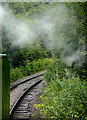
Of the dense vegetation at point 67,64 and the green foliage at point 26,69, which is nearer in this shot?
the dense vegetation at point 67,64

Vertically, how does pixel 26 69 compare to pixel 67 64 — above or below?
below

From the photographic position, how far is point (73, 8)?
191 inches

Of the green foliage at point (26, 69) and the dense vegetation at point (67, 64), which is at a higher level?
the dense vegetation at point (67, 64)

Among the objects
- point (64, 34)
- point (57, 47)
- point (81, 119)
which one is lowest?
point (81, 119)

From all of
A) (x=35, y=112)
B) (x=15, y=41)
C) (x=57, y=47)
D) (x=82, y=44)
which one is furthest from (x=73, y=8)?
(x=15, y=41)

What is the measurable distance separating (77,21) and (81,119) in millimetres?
2966

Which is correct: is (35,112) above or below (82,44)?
below

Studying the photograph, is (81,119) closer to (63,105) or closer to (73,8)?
(63,105)

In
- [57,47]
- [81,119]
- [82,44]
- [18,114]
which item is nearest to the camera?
[81,119]

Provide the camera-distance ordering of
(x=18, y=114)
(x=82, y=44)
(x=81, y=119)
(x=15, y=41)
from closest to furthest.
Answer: (x=81, y=119)
(x=18, y=114)
(x=82, y=44)
(x=15, y=41)

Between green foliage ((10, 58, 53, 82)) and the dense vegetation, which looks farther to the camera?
green foliage ((10, 58, 53, 82))

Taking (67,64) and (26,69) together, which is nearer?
(67,64)

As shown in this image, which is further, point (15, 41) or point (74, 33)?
point (15, 41)

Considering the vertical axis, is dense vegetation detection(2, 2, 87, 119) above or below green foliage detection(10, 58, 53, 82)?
above
